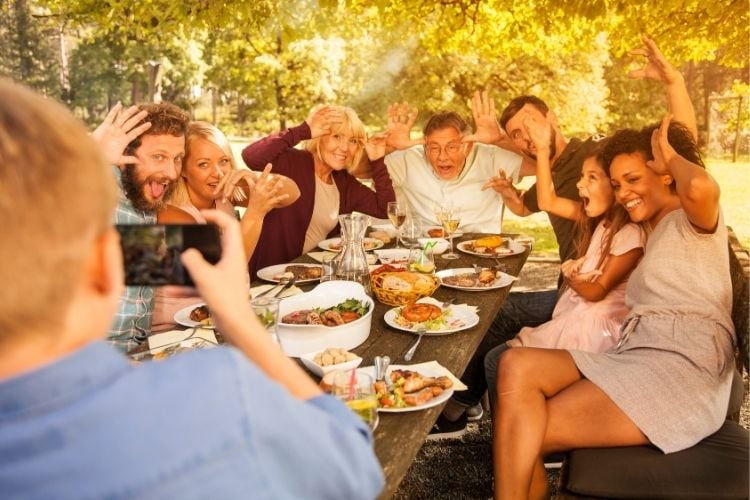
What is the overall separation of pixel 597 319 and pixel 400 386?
1.55 m

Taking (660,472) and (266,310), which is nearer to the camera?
(266,310)

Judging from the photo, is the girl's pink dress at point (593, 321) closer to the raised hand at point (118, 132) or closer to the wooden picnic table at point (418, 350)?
the wooden picnic table at point (418, 350)

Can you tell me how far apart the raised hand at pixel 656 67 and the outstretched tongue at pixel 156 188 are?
3.11m

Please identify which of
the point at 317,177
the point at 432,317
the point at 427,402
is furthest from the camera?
the point at 317,177

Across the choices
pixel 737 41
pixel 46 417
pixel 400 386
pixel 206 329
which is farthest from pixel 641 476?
pixel 737 41

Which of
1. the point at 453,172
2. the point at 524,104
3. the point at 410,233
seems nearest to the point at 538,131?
the point at 524,104

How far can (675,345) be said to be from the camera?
8.77 feet

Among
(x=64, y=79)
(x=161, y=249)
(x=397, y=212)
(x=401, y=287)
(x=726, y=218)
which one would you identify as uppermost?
(x=64, y=79)

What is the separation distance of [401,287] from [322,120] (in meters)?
2.01

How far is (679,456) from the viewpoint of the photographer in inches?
93.5

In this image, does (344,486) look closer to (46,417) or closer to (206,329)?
(46,417)

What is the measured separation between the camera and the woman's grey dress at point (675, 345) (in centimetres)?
246

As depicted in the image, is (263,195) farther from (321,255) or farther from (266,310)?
(266,310)

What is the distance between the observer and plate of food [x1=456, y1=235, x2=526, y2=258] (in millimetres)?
4090
